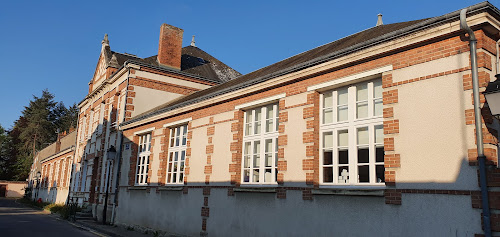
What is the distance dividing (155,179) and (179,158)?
65.5 inches

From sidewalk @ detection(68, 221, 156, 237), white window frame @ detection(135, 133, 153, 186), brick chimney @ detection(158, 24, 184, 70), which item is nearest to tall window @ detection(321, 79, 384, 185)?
sidewalk @ detection(68, 221, 156, 237)

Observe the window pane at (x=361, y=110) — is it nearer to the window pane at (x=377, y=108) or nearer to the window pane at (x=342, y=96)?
the window pane at (x=377, y=108)

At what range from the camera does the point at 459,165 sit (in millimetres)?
5895

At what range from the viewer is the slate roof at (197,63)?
76.1 feet

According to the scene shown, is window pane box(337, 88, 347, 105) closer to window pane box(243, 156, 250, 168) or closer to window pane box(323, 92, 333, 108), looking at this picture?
window pane box(323, 92, 333, 108)

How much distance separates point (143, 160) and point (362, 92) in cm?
1058

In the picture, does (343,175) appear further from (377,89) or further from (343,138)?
(377,89)

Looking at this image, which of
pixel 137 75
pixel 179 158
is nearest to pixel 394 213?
pixel 179 158

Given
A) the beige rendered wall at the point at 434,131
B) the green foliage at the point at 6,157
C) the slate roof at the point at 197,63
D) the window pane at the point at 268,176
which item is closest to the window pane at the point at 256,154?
the window pane at the point at 268,176

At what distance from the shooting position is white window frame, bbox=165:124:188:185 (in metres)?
13.2

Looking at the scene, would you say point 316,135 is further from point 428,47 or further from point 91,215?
point 91,215

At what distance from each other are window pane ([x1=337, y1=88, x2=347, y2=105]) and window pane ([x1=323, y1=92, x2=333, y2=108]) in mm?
215

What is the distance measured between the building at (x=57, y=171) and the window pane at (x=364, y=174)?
86.3ft

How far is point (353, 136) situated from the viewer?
7645 mm
